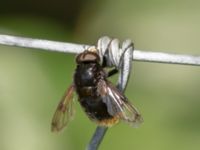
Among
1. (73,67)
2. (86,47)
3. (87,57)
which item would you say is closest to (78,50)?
(86,47)

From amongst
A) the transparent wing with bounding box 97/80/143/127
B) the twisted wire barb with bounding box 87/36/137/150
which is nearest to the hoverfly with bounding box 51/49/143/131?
the transparent wing with bounding box 97/80/143/127

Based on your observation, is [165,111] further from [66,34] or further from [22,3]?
[22,3]

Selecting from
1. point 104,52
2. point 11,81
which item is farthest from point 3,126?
point 104,52

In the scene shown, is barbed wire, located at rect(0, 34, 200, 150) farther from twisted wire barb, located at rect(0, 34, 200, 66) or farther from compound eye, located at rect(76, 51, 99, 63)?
compound eye, located at rect(76, 51, 99, 63)

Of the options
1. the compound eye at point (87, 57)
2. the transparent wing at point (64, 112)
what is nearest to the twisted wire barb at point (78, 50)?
the compound eye at point (87, 57)

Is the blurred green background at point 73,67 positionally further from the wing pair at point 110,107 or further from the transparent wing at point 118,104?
the transparent wing at point 118,104
